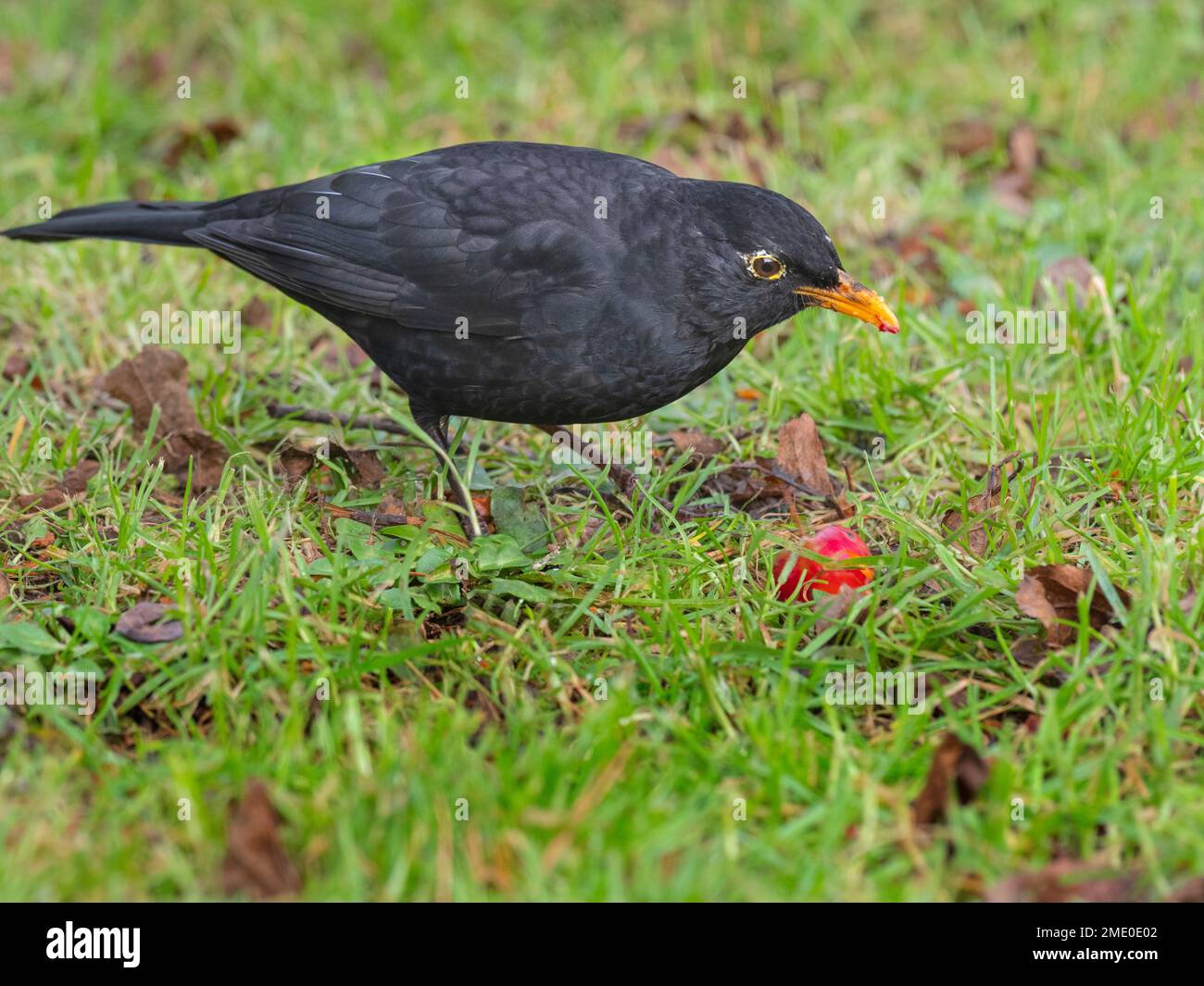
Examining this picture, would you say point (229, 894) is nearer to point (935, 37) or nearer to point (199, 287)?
point (199, 287)

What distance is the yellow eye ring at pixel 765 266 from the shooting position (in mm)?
4047

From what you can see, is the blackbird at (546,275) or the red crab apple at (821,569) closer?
the red crab apple at (821,569)

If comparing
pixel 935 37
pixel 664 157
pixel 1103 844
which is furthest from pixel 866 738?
pixel 935 37

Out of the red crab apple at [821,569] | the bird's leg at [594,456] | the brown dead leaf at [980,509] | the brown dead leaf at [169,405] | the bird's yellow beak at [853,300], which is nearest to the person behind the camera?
the red crab apple at [821,569]

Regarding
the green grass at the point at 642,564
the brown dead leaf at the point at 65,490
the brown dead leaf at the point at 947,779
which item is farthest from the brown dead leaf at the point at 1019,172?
the brown dead leaf at the point at 65,490

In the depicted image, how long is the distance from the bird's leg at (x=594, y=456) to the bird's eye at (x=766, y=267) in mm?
739

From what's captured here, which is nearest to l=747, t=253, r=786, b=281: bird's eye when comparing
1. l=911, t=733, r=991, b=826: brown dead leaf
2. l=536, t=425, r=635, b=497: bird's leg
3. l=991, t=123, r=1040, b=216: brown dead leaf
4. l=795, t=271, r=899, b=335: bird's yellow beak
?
l=795, t=271, r=899, b=335: bird's yellow beak

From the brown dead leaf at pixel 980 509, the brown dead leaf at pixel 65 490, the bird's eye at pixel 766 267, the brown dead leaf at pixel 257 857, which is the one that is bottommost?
the brown dead leaf at pixel 257 857

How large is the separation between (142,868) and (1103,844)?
1.99m

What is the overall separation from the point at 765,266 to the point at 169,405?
2109 mm

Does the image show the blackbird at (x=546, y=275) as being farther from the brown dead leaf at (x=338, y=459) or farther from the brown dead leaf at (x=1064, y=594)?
the brown dead leaf at (x=1064, y=594)

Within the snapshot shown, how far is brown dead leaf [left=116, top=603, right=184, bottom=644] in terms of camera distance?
3.39m

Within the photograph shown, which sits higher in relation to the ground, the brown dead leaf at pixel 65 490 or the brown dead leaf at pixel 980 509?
the brown dead leaf at pixel 65 490

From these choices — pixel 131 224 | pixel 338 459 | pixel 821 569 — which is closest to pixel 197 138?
pixel 131 224
